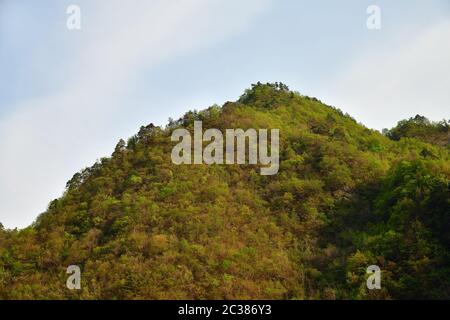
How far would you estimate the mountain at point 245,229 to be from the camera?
3098 cm

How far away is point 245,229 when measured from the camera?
1462 inches

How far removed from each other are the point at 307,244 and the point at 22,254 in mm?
18685

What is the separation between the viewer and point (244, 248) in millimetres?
34875

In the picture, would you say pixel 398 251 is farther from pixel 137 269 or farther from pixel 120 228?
pixel 120 228

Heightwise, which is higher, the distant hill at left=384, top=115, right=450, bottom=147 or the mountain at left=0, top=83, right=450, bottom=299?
the distant hill at left=384, top=115, right=450, bottom=147

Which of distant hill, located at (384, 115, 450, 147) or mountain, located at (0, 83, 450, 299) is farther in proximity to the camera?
distant hill, located at (384, 115, 450, 147)

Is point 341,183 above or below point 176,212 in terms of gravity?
above

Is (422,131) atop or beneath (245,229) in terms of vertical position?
atop

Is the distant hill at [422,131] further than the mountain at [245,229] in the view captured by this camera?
Yes

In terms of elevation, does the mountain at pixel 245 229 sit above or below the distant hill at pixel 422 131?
below

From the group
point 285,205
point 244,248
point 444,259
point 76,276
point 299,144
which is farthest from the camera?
point 299,144

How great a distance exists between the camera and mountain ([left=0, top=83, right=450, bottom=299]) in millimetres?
30984

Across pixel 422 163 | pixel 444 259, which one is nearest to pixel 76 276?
pixel 444 259

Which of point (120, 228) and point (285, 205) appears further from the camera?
point (285, 205)
